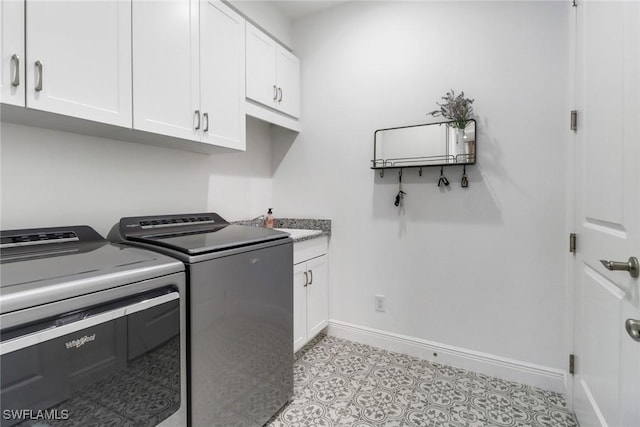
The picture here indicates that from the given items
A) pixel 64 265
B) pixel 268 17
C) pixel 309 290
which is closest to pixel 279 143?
pixel 268 17

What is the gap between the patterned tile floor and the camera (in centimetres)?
163

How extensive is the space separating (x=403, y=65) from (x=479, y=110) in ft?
2.11

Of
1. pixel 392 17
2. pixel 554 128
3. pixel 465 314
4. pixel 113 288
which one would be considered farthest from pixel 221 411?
pixel 392 17

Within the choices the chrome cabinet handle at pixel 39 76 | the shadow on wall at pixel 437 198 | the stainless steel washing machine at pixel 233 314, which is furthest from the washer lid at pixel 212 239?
the shadow on wall at pixel 437 198

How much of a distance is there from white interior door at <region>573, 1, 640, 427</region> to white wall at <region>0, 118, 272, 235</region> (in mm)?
2130

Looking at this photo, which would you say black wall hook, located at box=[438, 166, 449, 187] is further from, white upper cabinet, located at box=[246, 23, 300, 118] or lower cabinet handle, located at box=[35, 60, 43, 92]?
lower cabinet handle, located at box=[35, 60, 43, 92]

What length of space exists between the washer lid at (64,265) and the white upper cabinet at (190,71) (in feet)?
1.88

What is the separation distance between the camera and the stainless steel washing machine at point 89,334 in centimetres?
78

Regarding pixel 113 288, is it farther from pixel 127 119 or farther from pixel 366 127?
pixel 366 127

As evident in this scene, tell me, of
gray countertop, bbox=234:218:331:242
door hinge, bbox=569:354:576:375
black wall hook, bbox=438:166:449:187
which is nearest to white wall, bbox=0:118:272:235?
gray countertop, bbox=234:218:331:242

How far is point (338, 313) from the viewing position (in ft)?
8.46

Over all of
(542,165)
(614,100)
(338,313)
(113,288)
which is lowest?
(338,313)

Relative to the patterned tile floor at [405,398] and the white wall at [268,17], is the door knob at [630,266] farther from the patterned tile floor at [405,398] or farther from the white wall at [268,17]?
the white wall at [268,17]

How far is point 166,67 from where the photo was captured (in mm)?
1511
